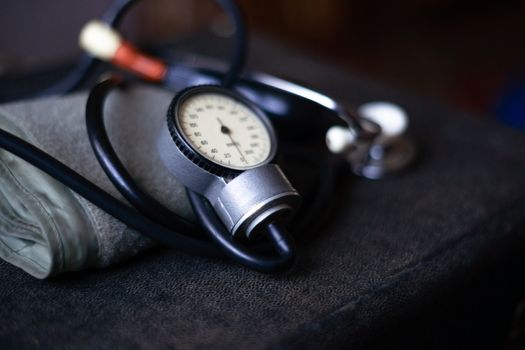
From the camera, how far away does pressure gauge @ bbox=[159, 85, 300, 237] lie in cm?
45

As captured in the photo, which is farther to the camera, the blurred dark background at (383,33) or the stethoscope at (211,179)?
the blurred dark background at (383,33)

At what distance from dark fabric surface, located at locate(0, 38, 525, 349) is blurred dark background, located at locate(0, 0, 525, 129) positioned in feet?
2.41

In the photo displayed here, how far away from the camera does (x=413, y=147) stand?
0.69 meters

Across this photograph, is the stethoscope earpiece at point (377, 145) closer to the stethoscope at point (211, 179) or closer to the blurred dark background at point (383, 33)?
the stethoscope at point (211, 179)

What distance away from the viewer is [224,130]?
0.49 metres

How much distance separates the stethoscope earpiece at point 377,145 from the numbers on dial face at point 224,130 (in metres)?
Answer: 0.14

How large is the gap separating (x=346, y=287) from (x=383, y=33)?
5.72 ft

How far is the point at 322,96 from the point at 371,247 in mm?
151

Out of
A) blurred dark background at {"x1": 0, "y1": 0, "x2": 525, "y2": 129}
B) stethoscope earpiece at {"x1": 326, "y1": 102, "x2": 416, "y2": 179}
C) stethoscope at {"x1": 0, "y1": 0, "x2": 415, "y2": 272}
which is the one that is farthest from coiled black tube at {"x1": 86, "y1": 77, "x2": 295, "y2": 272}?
blurred dark background at {"x1": 0, "y1": 0, "x2": 525, "y2": 129}

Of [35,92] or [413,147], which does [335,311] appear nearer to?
[413,147]

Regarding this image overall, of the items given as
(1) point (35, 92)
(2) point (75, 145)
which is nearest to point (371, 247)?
(2) point (75, 145)

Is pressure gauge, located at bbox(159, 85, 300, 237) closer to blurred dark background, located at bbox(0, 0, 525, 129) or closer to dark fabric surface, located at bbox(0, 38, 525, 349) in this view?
dark fabric surface, located at bbox(0, 38, 525, 349)

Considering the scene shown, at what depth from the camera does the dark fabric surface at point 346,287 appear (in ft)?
1.39

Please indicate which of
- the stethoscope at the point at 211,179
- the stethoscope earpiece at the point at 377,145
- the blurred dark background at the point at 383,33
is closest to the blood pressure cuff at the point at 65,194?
the stethoscope at the point at 211,179
